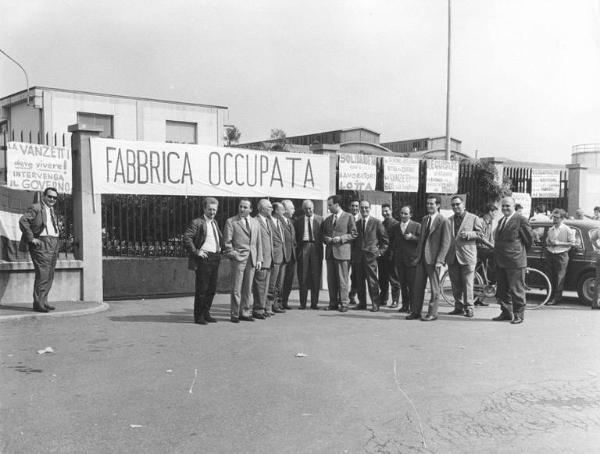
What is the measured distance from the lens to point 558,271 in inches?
445

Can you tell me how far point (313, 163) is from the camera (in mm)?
13148

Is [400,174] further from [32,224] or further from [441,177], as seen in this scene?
[32,224]

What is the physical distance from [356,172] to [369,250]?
3601 mm

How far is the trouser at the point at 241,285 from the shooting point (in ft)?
29.7

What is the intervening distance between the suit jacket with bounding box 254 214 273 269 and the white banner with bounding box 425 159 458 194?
6.52 metres

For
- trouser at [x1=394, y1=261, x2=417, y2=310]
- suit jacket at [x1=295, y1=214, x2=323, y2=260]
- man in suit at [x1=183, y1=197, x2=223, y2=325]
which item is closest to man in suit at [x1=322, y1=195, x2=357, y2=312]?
suit jacket at [x1=295, y1=214, x2=323, y2=260]

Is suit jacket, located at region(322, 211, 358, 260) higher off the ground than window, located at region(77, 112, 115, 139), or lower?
lower

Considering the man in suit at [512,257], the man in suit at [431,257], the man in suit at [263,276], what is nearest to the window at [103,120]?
the man in suit at [263,276]

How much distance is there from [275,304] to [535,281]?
4836 mm

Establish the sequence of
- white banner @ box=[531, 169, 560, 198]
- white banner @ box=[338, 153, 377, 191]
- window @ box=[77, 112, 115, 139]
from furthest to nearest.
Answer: window @ box=[77, 112, 115, 139] → white banner @ box=[531, 169, 560, 198] → white banner @ box=[338, 153, 377, 191]

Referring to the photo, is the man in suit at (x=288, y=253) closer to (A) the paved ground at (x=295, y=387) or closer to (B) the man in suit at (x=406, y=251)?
(A) the paved ground at (x=295, y=387)

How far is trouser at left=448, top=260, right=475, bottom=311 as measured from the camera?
9953mm

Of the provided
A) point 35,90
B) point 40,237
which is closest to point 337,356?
point 40,237

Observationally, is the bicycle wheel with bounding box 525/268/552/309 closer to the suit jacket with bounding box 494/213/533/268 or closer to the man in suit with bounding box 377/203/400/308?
the suit jacket with bounding box 494/213/533/268
